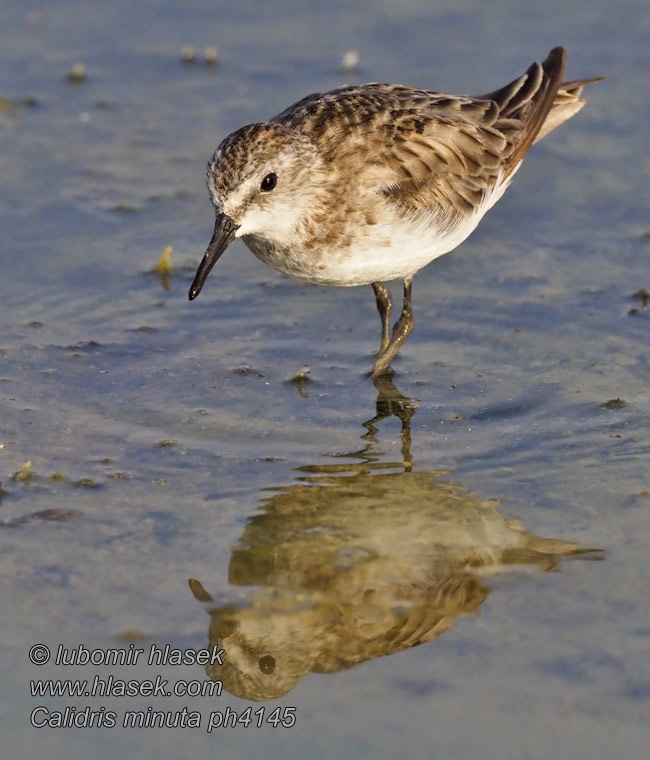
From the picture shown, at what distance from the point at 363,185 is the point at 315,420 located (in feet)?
4.99

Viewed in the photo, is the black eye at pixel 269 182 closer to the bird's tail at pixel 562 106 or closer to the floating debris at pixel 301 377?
the floating debris at pixel 301 377

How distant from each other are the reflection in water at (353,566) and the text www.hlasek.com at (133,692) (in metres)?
0.14

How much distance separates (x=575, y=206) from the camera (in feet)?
35.1

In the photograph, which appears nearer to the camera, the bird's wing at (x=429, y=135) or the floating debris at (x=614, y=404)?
the floating debris at (x=614, y=404)

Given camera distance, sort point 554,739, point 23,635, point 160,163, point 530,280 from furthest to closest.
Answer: point 160,163, point 530,280, point 23,635, point 554,739

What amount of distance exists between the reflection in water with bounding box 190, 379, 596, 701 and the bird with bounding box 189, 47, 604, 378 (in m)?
1.36

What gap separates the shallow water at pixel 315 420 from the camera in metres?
5.79

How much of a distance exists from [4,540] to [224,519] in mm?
1148

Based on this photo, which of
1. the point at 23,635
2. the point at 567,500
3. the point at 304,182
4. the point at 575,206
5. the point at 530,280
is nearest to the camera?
the point at 23,635

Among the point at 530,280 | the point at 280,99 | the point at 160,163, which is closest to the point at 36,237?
the point at 160,163

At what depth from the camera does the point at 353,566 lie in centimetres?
666

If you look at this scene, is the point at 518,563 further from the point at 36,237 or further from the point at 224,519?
the point at 36,237

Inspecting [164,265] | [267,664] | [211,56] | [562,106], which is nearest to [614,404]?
[562,106]

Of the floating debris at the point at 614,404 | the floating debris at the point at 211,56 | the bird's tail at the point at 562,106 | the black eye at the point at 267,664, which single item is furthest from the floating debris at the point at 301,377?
the floating debris at the point at 211,56
